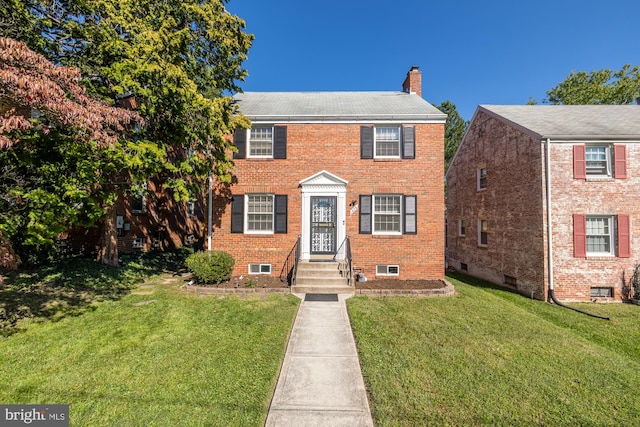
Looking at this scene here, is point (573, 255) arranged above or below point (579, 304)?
above

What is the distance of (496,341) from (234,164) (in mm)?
9255

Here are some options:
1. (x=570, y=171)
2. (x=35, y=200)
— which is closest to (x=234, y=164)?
(x=35, y=200)

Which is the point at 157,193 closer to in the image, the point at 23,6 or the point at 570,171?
the point at 23,6

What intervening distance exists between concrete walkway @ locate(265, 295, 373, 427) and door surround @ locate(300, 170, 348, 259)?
12.8 feet

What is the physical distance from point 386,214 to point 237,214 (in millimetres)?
5648

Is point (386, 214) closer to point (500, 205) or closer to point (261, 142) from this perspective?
point (500, 205)

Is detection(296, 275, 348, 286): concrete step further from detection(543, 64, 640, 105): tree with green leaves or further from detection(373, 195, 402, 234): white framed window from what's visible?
detection(543, 64, 640, 105): tree with green leaves

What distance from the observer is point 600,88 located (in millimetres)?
20594

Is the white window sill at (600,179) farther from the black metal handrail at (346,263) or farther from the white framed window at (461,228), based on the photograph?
the black metal handrail at (346,263)

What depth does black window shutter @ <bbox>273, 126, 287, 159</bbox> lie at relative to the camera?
9.70 meters

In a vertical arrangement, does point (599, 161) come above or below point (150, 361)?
above

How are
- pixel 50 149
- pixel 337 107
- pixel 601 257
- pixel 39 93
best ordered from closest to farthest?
1. pixel 39 93
2. pixel 50 149
3. pixel 601 257
4. pixel 337 107

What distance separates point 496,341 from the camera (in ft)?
17.2

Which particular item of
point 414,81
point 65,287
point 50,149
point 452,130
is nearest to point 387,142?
point 414,81
